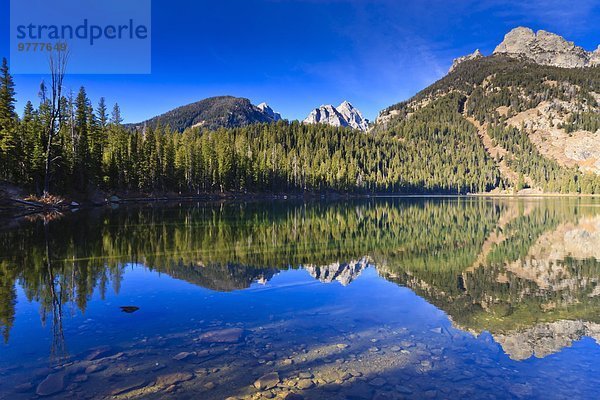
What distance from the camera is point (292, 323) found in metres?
11.2

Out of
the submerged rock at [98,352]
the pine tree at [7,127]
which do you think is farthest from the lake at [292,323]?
the pine tree at [7,127]

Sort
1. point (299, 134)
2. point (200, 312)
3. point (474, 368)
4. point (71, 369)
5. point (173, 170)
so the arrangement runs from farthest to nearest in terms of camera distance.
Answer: point (299, 134)
point (173, 170)
point (200, 312)
point (474, 368)
point (71, 369)

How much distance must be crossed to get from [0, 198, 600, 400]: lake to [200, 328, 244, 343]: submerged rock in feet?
0.18

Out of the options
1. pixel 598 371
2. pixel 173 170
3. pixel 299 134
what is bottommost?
pixel 598 371

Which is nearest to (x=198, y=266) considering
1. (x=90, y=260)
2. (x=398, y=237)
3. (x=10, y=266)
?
(x=90, y=260)

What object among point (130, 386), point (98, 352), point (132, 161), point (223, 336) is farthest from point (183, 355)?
point (132, 161)

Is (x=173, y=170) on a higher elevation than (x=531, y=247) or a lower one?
higher

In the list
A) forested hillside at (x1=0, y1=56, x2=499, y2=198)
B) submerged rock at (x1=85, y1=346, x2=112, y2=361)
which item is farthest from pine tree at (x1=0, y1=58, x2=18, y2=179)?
submerged rock at (x1=85, y1=346, x2=112, y2=361)

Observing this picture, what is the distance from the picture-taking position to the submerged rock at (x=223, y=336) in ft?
31.6

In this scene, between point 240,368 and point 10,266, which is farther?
point 10,266

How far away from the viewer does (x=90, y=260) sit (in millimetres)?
Answer: 18688

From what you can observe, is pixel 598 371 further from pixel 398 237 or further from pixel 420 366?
pixel 398 237

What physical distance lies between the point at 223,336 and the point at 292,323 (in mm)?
2159

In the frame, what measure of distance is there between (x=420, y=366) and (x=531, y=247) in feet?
72.2
